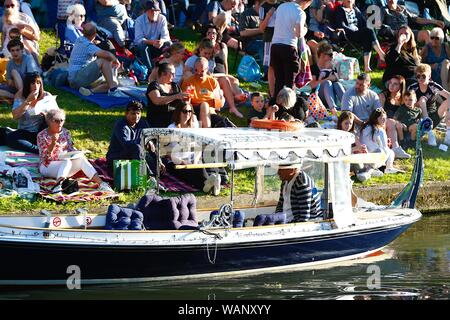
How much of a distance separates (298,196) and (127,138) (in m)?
2.92

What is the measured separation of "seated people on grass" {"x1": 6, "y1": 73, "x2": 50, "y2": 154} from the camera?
1792cm

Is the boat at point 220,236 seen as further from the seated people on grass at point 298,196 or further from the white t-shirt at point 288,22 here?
the white t-shirt at point 288,22

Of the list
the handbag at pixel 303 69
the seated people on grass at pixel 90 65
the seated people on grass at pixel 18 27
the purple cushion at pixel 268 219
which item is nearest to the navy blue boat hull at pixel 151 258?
the purple cushion at pixel 268 219

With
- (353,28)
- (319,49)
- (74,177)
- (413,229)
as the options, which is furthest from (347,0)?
(74,177)

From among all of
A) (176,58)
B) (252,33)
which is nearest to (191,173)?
(176,58)

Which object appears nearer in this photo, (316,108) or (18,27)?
(18,27)

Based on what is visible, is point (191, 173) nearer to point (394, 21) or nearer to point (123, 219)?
point (123, 219)

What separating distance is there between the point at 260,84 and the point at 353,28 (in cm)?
276

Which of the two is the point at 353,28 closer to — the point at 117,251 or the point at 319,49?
the point at 319,49

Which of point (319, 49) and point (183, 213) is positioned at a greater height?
point (319, 49)

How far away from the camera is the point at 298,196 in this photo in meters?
16.0

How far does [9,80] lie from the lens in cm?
1894
